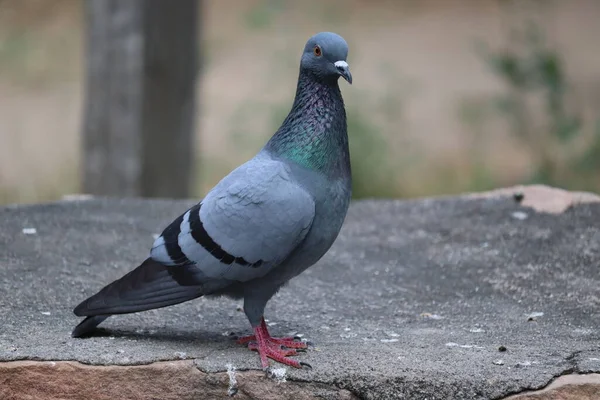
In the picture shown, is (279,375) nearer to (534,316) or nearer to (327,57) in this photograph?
(327,57)

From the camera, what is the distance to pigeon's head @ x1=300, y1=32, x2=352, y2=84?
3.40 meters

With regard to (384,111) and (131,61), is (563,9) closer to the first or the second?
(384,111)

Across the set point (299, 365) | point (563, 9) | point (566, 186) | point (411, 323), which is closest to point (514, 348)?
point (411, 323)

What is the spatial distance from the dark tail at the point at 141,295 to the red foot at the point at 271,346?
27 cm

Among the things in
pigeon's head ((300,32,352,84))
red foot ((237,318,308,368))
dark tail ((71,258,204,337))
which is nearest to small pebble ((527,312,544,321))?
red foot ((237,318,308,368))

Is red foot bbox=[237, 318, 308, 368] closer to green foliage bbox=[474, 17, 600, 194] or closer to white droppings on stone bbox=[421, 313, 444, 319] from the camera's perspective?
white droppings on stone bbox=[421, 313, 444, 319]

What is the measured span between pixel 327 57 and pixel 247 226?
2.22ft

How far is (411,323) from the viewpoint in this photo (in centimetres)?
392

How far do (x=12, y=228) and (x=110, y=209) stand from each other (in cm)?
68

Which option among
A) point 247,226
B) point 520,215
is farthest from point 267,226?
point 520,215

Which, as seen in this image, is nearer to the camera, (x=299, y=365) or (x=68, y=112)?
(x=299, y=365)

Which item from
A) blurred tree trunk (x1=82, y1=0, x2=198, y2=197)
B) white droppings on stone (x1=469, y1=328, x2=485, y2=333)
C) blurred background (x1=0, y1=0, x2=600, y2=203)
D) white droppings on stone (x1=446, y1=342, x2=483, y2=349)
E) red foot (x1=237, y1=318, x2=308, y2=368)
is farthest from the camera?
blurred background (x1=0, y1=0, x2=600, y2=203)

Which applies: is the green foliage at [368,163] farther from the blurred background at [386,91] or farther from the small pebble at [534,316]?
the small pebble at [534,316]

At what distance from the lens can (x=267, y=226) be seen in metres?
3.30
